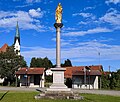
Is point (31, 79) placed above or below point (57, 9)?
below

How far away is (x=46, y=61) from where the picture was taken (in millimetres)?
119188

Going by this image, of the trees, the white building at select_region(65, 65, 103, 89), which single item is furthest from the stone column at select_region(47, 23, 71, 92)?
the trees

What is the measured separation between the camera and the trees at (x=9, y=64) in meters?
59.9

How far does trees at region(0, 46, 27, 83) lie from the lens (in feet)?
196

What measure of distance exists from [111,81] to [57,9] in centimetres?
3220

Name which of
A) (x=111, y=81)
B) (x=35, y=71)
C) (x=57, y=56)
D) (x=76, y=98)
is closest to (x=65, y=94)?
(x=76, y=98)

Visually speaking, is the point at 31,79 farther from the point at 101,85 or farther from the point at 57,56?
the point at 57,56

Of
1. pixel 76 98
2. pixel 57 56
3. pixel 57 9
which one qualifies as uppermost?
pixel 57 9

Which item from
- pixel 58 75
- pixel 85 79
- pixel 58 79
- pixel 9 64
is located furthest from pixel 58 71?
pixel 9 64

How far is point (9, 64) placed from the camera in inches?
2384

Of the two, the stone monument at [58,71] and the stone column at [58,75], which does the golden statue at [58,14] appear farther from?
the stone column at [58,75]

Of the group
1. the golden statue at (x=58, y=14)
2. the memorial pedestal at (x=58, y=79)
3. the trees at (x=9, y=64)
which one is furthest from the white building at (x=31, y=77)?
the memorial pedestal at (x=58, y=79)

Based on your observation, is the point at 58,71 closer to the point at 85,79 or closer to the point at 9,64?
the point at 85,79

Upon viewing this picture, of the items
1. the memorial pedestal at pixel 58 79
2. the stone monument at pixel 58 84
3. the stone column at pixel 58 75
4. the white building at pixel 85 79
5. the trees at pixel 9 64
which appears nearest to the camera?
the stone monument at pixel 58 84
